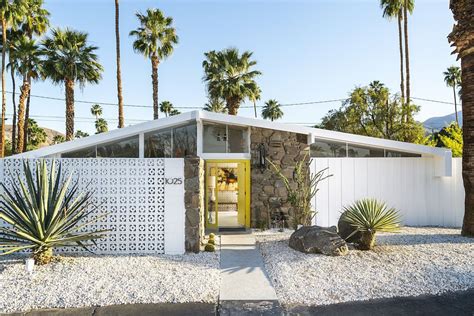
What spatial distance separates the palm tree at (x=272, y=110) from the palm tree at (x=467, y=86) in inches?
1219

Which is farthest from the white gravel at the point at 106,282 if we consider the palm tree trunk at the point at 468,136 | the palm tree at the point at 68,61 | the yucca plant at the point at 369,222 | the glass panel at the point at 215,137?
the palm tree at the point at 68,61

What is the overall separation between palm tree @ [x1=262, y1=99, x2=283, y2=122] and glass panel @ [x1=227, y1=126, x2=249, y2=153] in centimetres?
2935

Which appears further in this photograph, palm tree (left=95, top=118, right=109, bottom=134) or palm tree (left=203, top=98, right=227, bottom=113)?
palm tree (left=95, top=118, right=109, bottom=134)

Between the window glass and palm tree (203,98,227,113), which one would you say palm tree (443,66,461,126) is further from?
the window glass

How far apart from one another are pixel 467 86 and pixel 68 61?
19368mm

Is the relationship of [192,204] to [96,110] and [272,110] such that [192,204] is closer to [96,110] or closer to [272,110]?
[272,110]

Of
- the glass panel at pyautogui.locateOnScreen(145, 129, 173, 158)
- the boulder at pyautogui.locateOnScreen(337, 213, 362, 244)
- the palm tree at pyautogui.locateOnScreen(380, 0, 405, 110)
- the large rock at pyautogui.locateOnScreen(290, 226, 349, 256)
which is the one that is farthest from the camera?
the palm tree at pyautogui.locateOnScreen(380, 0, 405, 110)

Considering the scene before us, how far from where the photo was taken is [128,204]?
21.2 ft

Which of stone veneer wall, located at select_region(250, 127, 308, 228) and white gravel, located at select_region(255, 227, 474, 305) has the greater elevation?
stone veneer wall, located at select_region(250, 127, 308, 228)

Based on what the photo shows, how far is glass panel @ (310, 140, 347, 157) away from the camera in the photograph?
9789 millimetres

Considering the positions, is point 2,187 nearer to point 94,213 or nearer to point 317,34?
point 94,213

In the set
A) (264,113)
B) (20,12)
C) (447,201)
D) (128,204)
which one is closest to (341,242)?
(128,204)

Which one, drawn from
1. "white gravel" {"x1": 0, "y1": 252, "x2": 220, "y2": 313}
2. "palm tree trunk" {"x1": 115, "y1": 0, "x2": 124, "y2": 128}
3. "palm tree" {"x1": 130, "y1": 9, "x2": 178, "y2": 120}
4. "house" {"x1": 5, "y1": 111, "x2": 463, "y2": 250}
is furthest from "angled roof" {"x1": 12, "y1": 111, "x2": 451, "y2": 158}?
"palm tree" {"x1": 130, "y1": 9, "x2": 178, "y2": 120}

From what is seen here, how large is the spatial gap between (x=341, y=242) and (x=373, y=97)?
13966 millimetres
